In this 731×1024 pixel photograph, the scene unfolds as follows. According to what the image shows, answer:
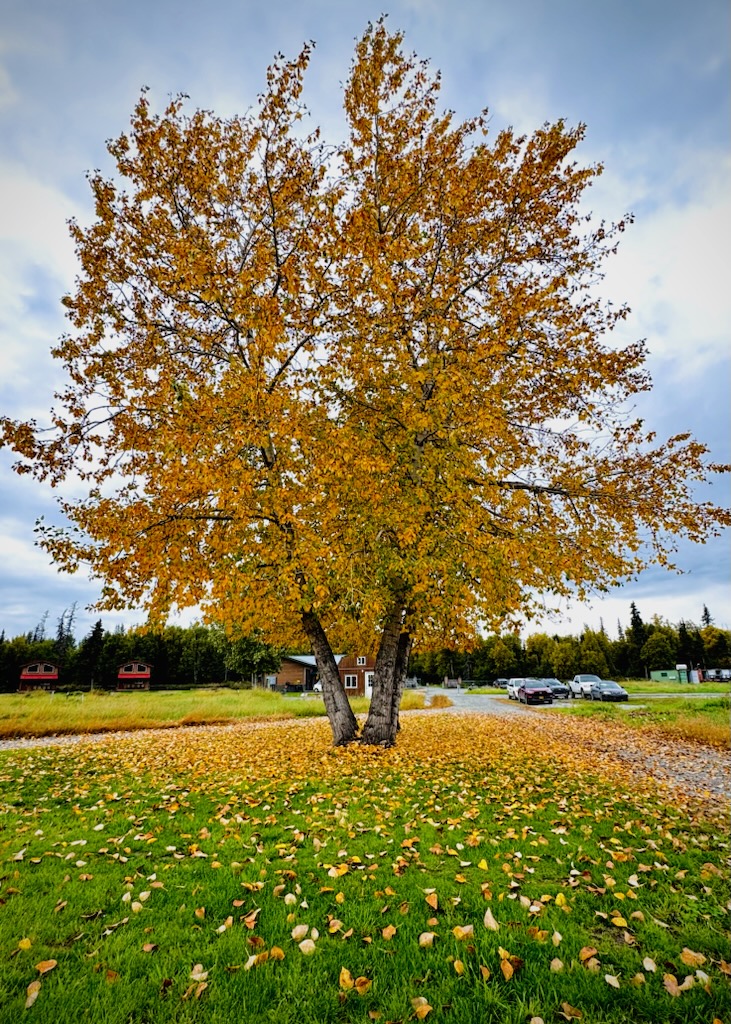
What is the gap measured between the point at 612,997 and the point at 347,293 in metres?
10.4

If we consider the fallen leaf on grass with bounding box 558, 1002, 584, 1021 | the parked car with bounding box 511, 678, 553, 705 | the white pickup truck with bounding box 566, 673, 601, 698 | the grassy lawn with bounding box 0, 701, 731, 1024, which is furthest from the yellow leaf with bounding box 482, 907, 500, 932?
the white pickup truck with bounding box 566, 673, 601, 698

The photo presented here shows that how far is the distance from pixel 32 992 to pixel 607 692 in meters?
36.1

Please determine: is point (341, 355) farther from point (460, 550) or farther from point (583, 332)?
point (583, 332)

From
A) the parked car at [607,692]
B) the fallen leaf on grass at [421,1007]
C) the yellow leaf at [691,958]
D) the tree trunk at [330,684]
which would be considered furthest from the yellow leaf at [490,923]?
the parked car at [607,692]

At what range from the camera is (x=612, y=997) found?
303 centimetres

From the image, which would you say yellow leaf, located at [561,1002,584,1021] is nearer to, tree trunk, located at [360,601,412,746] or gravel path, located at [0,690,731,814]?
gravel path, located at [0,690,731,814]

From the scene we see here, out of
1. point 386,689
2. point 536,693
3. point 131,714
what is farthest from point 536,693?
point 386,689

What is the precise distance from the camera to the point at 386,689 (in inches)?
470

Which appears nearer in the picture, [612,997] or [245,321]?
[612,997]

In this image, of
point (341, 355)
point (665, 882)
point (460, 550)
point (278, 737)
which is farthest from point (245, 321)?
point (278, 737)

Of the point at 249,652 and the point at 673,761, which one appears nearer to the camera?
the point at 673,761

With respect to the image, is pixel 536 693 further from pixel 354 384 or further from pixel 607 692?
pixel 354 384

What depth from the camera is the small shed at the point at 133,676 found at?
54.3 metres

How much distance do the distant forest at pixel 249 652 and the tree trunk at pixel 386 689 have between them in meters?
35.1
